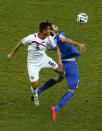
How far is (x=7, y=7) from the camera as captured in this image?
Result: 1150 inches

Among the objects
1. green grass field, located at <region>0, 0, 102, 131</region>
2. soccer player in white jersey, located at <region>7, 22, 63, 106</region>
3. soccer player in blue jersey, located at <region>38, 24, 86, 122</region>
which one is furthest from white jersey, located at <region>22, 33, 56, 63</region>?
green grass field, located at <region>0, 0, 102, 131</region>

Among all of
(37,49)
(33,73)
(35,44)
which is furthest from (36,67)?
(35,44)

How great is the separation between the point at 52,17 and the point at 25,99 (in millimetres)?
10750

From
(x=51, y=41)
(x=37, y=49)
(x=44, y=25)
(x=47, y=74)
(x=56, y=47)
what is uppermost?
(x=44, y=25)

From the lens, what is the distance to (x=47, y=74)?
2019 cm

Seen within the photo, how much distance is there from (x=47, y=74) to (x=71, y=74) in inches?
169

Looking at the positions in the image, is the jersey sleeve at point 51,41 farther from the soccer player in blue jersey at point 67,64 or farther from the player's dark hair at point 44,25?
the player's dark hair at point 44,25

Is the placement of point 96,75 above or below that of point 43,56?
below

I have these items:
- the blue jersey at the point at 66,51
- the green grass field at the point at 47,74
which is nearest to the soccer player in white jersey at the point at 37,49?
the blue jersey at the point at 66,51

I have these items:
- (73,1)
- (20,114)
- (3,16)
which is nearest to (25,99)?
(20,114)

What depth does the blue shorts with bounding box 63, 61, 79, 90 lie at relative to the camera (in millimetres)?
15898

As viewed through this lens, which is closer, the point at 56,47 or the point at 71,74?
the point at 56,47

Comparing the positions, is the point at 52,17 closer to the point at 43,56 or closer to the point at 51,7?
the point at 51,7

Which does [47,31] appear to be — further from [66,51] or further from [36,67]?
[36,67]
